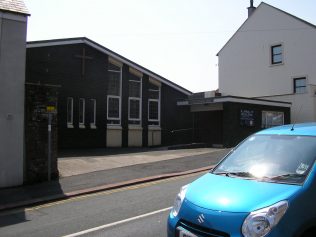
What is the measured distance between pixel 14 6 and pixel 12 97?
304 centimetres

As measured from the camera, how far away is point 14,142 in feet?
45.8

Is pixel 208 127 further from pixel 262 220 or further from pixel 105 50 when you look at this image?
pixel 262 220

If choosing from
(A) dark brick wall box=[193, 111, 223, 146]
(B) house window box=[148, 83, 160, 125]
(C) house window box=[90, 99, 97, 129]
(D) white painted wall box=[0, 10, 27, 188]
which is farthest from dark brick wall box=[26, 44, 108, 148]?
(D) white painted wall box=[0, 10, 27, 188]

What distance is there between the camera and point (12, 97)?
1404 centimetres

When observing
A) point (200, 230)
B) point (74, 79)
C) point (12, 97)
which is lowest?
Answer: point (200, 230)

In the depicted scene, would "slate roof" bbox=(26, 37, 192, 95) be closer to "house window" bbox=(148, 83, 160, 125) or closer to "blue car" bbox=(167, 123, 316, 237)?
"house window" bbox=(148, 83, 160, 125)

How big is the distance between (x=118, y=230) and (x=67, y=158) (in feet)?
37.9

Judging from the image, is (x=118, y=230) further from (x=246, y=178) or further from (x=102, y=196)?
(x=102, y=196)

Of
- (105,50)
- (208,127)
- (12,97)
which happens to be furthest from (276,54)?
(12,97)

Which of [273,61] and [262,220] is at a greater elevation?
[273,61]

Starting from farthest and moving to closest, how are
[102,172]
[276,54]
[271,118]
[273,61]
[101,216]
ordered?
[273,61] < [276,54] < [271,118] < [102,172] < [101,216]

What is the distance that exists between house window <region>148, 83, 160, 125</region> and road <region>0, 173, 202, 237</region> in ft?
A: 50.8

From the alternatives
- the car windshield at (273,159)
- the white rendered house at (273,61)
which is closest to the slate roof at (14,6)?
the car windshield at (273,159)

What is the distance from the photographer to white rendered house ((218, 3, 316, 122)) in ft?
101
